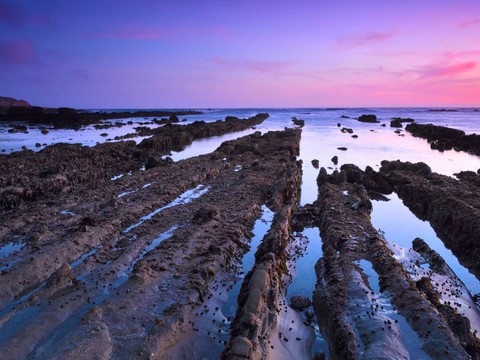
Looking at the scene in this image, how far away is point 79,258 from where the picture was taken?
14.2 m

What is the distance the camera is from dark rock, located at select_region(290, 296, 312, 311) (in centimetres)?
1193

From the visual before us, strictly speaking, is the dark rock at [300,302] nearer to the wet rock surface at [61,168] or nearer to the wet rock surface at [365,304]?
the wet rock surface at [365,304]

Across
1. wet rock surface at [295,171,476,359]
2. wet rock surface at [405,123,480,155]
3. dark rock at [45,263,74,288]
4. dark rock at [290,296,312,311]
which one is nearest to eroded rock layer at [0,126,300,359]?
dark rock at [45,263,74,288]

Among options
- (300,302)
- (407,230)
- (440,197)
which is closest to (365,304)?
(300,302)

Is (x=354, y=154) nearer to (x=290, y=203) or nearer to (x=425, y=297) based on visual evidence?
(x=290, y=203)

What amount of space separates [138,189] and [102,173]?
648cm

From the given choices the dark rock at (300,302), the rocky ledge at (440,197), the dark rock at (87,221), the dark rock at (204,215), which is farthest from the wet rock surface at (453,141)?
the dark rock at (87,221)

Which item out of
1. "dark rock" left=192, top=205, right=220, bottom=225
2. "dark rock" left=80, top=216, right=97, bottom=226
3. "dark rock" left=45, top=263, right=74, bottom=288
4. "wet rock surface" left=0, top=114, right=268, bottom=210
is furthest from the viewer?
"wet rock surface" left=0, top=114, right=268, bottom=210

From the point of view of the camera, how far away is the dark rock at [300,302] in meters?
11.9

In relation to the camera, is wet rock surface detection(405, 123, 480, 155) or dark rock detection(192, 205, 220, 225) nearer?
dark rock detection(192, 205, 220, 225)

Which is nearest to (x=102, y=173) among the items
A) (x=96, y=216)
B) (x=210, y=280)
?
(x=96, y=216)

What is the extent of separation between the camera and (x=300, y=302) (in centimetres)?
1205

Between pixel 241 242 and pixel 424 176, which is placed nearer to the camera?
pixel 241 242

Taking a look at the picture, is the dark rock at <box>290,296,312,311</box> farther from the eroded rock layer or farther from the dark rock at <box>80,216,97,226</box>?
the dark rock at <box>80,216,97,226</box>
